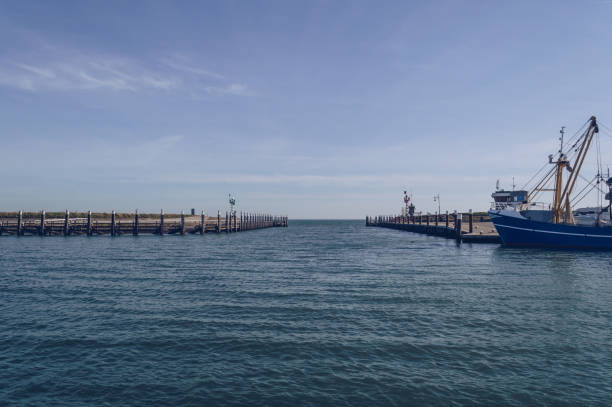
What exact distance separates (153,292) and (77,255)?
887 inches

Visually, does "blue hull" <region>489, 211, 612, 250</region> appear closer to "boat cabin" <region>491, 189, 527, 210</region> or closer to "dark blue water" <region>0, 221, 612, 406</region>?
→ "boat cabin" <region>491, 189, 527, 210</region>

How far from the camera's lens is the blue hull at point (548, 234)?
42.9m

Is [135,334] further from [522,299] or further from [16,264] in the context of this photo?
[16,264]

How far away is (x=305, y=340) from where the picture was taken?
41.1 feet

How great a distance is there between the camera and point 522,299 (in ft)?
60.0

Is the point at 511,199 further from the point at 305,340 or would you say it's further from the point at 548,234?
the point at 305,340

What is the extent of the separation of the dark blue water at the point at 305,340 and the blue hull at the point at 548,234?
22844 mm

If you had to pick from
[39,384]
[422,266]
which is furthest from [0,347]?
[422,266]

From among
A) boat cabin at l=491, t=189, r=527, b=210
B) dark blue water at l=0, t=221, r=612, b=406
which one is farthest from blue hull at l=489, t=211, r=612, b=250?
dark blue water at l=0, t=221, r=612, b=406

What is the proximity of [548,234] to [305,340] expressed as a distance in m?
43.8

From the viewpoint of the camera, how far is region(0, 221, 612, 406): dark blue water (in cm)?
912

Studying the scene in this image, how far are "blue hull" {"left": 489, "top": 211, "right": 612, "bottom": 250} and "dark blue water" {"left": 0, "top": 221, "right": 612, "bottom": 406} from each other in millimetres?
22844

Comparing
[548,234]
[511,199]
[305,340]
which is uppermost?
[511,199]

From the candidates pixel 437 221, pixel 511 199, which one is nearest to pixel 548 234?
pixel 511 199
